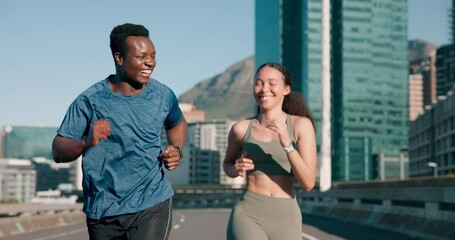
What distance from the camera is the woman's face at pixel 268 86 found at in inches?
250

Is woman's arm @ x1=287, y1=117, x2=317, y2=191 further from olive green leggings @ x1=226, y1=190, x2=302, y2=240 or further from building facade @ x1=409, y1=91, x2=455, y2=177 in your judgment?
building facade @ x1=409, y1=91, x2=455, y2=177

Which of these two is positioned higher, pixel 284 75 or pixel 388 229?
pixel 284 75

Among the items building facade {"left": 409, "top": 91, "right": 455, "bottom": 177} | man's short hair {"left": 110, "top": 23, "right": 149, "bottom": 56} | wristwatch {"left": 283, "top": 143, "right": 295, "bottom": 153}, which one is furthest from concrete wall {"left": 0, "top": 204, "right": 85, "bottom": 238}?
building facade {"left": 409, "top": 91, "right": 455, "bottom": 177}

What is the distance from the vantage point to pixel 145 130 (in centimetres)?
552

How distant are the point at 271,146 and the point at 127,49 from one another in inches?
52.6

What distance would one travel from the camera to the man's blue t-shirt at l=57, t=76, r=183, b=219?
5.46 metres

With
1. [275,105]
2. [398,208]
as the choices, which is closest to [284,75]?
[275,105]

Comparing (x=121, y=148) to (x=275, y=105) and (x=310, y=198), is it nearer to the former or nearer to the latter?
(x=275, y=105)

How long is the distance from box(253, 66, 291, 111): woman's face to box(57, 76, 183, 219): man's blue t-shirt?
99cm

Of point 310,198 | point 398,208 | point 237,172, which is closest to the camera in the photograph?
point 237,172

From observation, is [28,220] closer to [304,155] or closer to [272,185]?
[272,185]

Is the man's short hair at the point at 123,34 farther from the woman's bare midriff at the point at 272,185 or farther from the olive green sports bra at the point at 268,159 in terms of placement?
the woman's bare midriff at the point at 272,185

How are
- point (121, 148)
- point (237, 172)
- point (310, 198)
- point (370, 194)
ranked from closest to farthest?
1. point (121, 148)
2. point (237, 172)
3. point (370, 194)
4. point (310, 198)

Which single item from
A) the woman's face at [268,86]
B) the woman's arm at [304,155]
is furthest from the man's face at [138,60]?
the woman's arm at [304,155]
